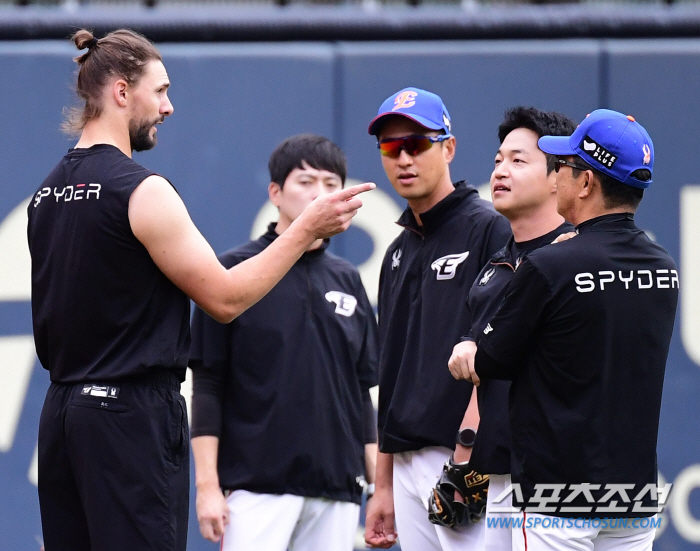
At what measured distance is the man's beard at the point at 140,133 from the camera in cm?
275

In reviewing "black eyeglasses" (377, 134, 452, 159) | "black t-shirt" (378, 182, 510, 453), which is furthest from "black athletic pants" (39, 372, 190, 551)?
"black eyeglasses" (377, 134, 452, 159)

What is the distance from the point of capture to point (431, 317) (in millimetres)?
3250

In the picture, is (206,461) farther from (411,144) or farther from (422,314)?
(411,144)

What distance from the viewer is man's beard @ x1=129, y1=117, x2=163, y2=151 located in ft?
9.02

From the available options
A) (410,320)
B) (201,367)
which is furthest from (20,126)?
(410,320)

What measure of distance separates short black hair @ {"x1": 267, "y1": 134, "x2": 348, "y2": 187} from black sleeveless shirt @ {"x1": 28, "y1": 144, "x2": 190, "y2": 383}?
135 centimetres

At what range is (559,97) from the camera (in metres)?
5.37

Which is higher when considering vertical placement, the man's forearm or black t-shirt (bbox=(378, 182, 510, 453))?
black t-shirt (bbox=(378, 182, 510, 453))

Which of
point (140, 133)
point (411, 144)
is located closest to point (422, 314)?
point (411, 144)

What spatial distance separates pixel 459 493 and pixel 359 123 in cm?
284

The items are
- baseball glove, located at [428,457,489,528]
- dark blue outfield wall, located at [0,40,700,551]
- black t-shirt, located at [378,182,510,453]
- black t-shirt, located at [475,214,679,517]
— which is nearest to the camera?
black t-shirt, located at [475,214,679,517]

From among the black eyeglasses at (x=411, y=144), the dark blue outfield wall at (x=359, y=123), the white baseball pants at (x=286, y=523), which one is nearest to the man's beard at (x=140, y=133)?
the black eyeglasses at (x=411, y=144)

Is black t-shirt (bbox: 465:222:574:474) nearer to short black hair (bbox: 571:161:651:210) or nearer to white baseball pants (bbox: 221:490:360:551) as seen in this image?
short black hair (bbox: 571:161:651:210)

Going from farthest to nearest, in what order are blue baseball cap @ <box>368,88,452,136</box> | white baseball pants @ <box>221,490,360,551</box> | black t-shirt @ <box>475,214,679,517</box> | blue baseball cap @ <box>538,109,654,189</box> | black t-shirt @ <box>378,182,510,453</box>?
white baseball pants @ <box>221,490,360,551</box>
blue baseball cap @ <box>368,88,452,136</box>
black t-shirt @ <box>378,182,510,453</box>
blue baseball cap @ <box>538,109,654,189</box>
black t-shirt @ <box>475,214,679,517</box>
